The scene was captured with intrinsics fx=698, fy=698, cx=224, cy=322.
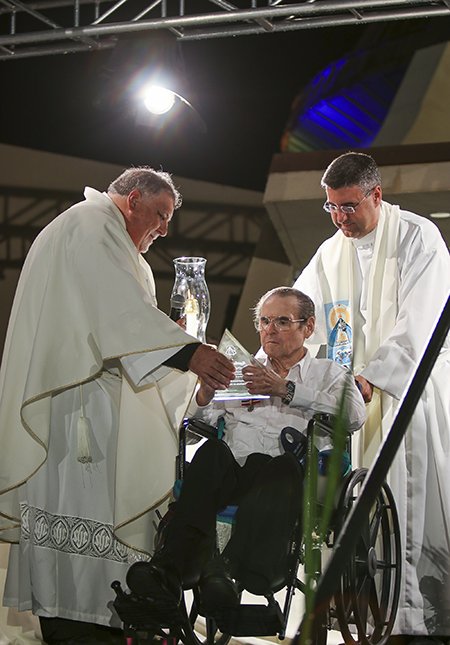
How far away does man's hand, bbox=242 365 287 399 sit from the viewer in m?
2.46

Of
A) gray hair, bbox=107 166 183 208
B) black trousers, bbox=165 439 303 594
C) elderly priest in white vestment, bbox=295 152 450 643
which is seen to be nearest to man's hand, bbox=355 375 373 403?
elderly priest in white vestment, bbox=295 152 450 643

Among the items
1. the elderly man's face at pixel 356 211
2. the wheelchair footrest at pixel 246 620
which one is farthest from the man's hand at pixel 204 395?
the elderly man's face at pixel 356 211

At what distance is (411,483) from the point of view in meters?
2.89

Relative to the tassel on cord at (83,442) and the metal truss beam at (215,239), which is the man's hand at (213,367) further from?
the metal truss beam at (215,239)

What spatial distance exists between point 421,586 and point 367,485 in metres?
2.39

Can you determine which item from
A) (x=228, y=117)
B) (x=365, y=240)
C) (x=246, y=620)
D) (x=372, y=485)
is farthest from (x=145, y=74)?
(x=228, y=117)

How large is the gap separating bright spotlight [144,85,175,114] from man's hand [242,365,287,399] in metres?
2.40

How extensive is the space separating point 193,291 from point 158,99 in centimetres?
167

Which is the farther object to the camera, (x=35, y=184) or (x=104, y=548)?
(x=35, y=184)

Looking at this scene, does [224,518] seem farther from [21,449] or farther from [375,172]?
[375,172]

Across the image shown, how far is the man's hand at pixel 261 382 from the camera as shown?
2461 millimetres

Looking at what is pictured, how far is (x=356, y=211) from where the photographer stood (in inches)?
124

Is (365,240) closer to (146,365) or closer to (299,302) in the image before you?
(299,302)

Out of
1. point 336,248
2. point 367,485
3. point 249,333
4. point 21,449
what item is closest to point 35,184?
point 249,333
